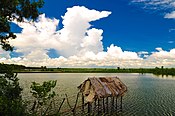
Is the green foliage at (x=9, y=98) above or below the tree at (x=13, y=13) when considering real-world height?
below

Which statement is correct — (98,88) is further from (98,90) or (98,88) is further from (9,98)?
(9,98)

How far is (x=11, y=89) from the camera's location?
21.0 metres

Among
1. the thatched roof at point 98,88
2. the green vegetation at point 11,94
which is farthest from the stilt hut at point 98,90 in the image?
the green vegetation at point 11,94

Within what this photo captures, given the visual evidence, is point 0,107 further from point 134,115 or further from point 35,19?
point 134,115

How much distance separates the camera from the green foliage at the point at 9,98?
18266mm

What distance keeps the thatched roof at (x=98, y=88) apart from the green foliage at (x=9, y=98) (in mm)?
11985

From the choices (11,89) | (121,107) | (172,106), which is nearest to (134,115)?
(121,107)

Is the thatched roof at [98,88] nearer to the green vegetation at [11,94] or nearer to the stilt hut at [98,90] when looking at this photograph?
the stilt hut at [98,90]

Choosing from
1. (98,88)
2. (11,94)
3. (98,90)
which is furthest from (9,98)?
(98,88)

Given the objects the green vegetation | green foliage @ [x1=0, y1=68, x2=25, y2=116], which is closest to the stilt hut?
the green vegetation

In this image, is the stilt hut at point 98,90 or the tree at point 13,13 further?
the stilt hut at point 98,90

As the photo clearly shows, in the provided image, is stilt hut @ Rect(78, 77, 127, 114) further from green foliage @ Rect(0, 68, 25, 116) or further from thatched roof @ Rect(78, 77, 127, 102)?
green foliage @ Rect(0, 68, 25, 116)

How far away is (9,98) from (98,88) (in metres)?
14.2

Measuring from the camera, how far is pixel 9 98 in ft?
66.5
